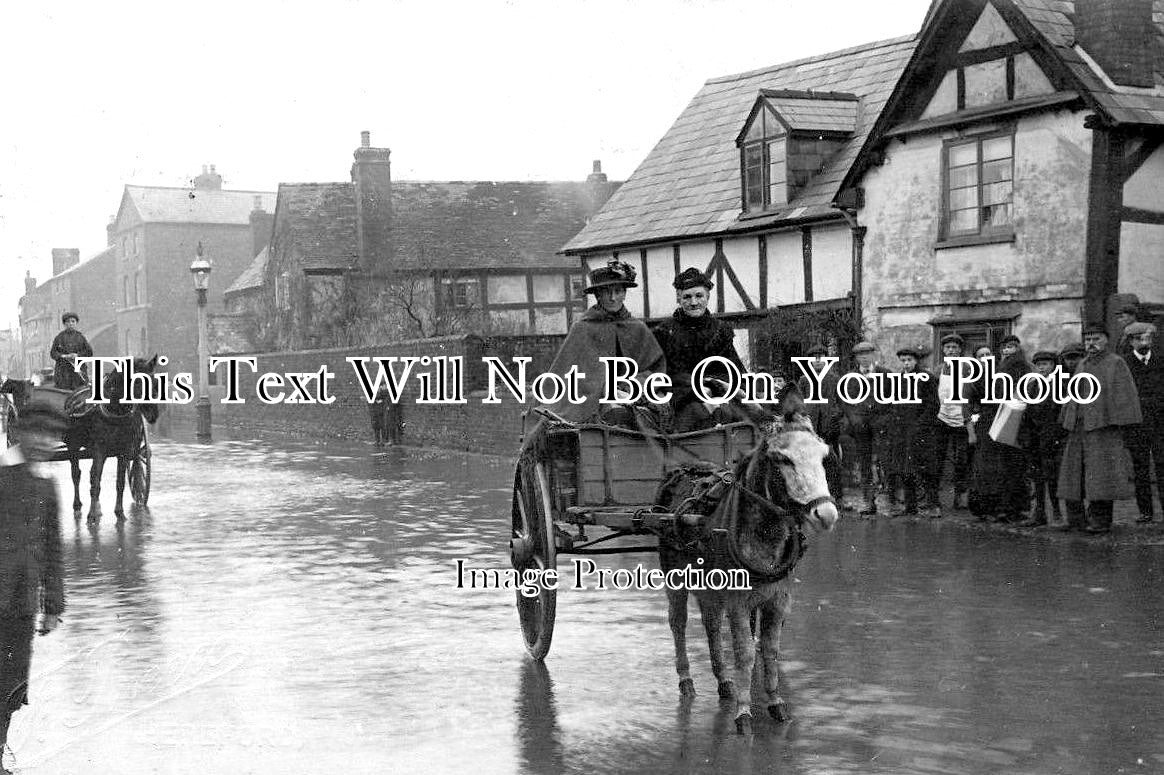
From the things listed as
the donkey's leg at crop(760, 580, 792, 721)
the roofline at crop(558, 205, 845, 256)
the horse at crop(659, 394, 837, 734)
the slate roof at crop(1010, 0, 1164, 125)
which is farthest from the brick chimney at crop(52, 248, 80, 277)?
the donkey's leg at crop(760, 580, 792, 721)

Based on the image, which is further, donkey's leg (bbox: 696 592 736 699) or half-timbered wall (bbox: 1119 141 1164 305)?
half-timbered wall (bbox: 1119 141 1164 305)

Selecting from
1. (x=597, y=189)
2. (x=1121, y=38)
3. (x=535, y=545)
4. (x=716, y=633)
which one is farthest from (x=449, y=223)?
(x=716, y=633)

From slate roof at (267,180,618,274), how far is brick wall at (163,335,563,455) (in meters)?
6.36

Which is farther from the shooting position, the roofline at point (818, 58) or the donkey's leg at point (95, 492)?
the roofline at point (818, 58)

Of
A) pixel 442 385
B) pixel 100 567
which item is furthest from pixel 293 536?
pixel 442 385

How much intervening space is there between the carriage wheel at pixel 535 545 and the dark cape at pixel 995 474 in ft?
25.1

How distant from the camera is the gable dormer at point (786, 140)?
84.4ft

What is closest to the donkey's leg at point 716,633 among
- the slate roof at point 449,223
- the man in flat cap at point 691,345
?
the man in flat cap at point 691,345

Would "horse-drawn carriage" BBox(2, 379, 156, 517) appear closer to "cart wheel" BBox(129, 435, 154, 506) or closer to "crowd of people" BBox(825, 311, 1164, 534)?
"cart wheel" BBox(129, 435, 154, 506)

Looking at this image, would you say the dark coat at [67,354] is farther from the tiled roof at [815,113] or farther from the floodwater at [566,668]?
the tiled roof at [815,113]

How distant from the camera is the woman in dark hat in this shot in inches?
316

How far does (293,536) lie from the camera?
49.1 ft

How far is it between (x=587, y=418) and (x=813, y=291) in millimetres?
17127

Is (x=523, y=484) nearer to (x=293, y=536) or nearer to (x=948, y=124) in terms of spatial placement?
(x=293, y=536)
